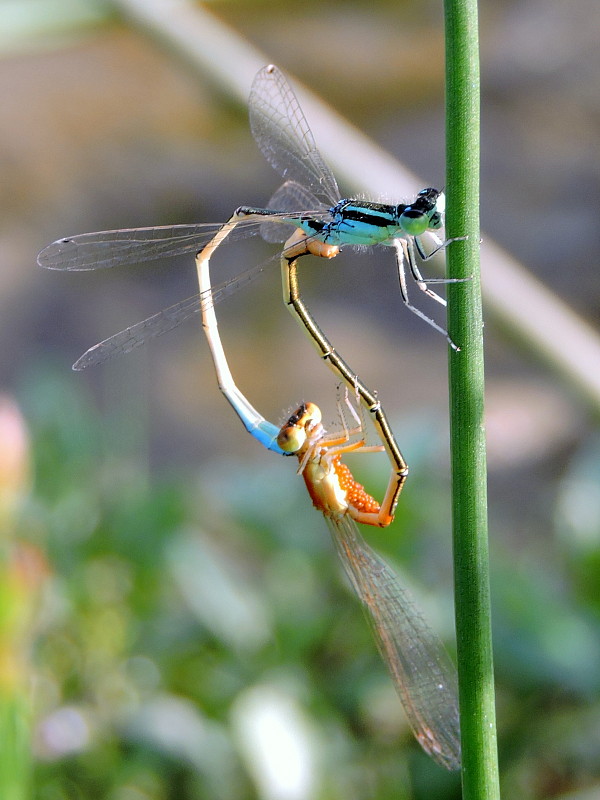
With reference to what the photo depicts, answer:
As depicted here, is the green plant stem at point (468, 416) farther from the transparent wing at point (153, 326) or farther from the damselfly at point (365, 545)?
the transparent wing at point (153, 326)

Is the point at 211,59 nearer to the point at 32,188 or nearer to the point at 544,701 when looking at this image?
the point at 544,701

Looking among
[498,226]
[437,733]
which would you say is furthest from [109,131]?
[437,733]

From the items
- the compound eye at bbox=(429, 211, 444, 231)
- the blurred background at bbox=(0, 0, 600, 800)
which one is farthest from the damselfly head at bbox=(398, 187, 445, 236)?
the blurred background at bbox=(0, 0, 600, 800)

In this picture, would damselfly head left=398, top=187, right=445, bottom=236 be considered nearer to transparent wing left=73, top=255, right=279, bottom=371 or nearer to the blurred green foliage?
transparent wing left=73, top=255, right=279, bottom=371

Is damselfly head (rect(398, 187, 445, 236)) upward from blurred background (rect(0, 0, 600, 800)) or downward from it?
upward

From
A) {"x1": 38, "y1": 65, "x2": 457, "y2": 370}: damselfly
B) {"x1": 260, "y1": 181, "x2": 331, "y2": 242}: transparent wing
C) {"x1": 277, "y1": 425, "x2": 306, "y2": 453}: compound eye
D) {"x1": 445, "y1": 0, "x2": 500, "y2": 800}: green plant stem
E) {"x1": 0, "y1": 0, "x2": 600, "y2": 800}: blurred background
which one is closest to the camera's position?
{"x1": 445, "y1": 0, "x2": 500, "y2": 800}: green plant stem

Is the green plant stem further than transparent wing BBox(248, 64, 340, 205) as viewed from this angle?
No

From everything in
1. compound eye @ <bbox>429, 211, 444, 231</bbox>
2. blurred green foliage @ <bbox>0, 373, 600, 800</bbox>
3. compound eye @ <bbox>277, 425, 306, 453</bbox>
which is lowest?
blurred green foliage @ <bbox>0, 373, 600, 800</bbox>

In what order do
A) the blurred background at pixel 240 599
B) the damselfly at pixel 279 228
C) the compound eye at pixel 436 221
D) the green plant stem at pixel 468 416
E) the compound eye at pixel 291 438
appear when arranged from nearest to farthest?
the green plant stem at pixel 468 416, the compound eye at pixel 436 221, the damselfly at pixel 279 228, the compound eye at pixel 291 438, the blurred background at pixel 240 599

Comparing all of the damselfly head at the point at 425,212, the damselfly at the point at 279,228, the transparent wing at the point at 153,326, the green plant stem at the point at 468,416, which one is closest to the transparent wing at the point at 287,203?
the damselfly at the point at 279,228
